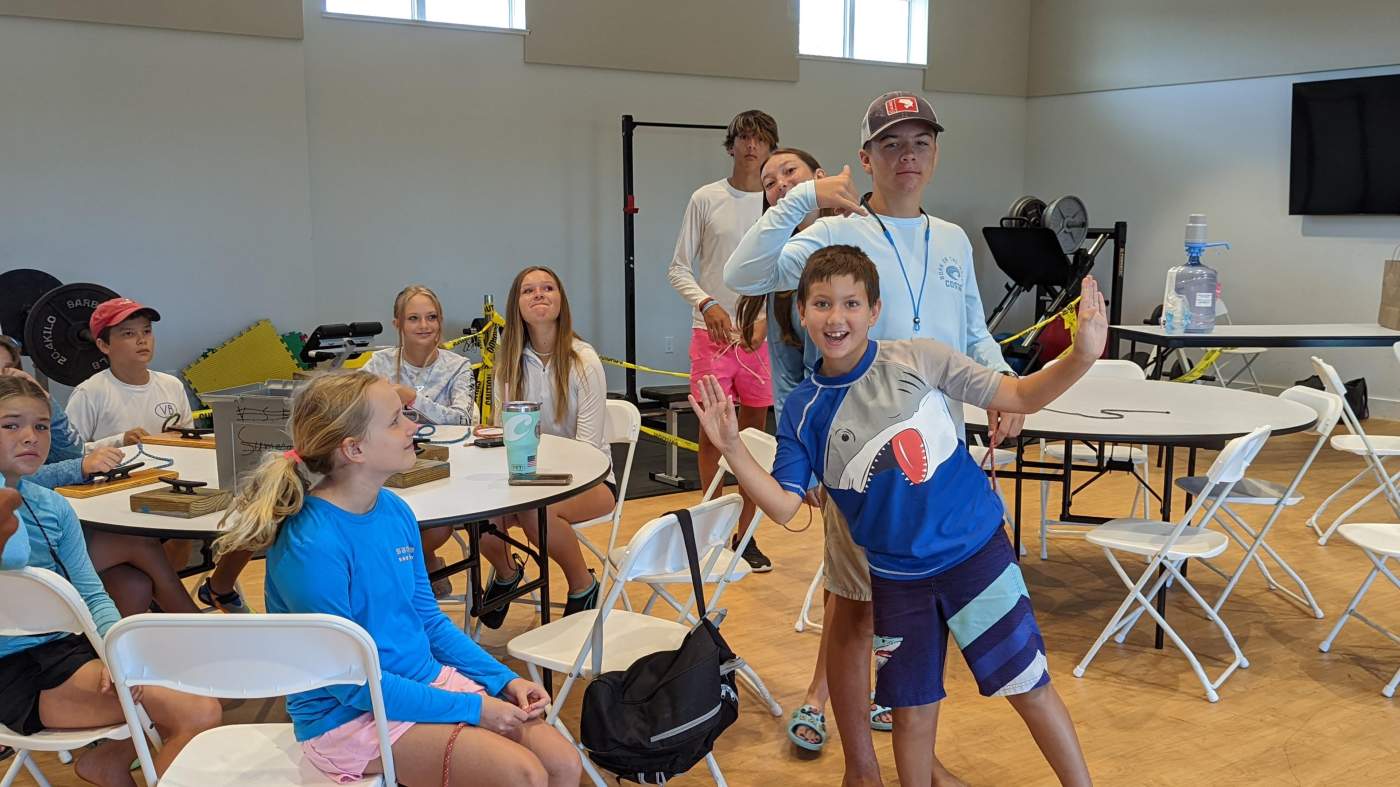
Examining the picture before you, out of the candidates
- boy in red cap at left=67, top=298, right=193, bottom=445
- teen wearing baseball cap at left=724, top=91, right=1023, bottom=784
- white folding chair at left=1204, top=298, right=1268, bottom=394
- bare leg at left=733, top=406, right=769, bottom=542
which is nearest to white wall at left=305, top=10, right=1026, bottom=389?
white folding chair at left=1204, top=298, right=1268, bottom=394

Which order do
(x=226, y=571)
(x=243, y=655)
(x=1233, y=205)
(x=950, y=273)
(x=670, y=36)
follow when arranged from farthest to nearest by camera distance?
(x=1233, y=205) < (x=670, y=36) < (x=226, y=571) < (x=950, y=273) < (x=243, y=655)

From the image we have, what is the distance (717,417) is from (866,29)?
29.3ft

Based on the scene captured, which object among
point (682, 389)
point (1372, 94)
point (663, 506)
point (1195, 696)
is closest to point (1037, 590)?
point (1195, 696)

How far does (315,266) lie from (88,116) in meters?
1.60

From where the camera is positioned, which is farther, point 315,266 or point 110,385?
point 315,266

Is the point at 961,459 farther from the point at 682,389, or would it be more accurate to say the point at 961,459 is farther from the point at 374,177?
the point at 374,177

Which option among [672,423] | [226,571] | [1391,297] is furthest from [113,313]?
[1391,297]

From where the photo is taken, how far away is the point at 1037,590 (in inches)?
176

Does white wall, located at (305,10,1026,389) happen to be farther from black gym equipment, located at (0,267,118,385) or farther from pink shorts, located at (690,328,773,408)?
pink shorts, located at (690,328,773,408)

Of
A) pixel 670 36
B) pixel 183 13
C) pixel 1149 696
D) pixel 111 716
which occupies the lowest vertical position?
pixel 1149 696

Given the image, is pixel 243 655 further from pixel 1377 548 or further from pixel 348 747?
pixel 1377 548

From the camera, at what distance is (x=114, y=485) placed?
281 centimetres

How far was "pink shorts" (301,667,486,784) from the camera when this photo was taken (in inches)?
78.8

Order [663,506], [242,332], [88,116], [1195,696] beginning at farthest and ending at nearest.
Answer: [242,332] < [88,116] < [663,506] < [1195,696]
